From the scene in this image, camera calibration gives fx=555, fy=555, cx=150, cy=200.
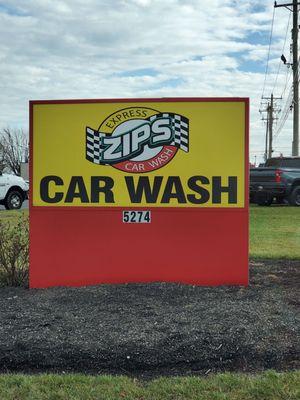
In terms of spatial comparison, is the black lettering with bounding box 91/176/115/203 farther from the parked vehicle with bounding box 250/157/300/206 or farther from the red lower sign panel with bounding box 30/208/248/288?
the parked vehicle with bounding box 250/157/300/206

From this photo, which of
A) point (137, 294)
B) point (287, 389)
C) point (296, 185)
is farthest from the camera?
point (296, 185)

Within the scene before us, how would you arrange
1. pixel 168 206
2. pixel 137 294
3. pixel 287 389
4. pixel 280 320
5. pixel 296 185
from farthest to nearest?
pixel 296 185 → pixel 168 206 → pixel 137 294 → pixel 280 320 → pixel 287 389

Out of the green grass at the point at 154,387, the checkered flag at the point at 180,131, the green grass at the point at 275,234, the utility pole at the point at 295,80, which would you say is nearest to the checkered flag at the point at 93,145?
the checkered flag at the point at 180,131

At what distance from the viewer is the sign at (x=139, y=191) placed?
609cm

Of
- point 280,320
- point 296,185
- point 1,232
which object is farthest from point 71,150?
point 296,185

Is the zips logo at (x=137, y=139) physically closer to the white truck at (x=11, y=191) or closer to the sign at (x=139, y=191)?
the sign at (x=139, y=191)

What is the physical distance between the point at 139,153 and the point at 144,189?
40 centimetres

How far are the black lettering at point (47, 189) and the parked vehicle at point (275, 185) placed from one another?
13.7 m

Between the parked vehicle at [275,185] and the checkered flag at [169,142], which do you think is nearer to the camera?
the checkered flag at [169,142]

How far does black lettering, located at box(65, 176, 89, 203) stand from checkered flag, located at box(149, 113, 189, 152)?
1103 millimetres

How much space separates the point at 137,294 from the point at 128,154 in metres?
1.55

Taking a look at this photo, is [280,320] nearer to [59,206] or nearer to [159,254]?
[159,254]

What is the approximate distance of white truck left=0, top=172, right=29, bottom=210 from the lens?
19672mm

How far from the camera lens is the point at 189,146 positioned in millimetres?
6125
